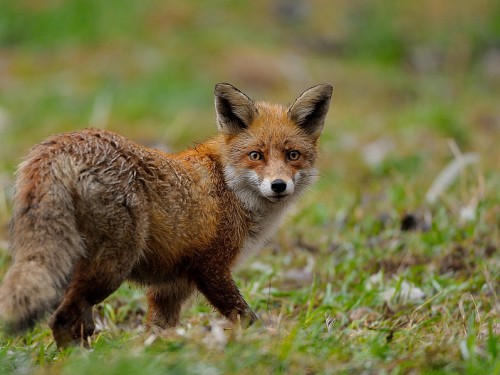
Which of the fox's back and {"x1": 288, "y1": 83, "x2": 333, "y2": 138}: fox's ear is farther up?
{"x1": 288, "y1": 83, "x2": 333, "y2": 138}: fox's ear

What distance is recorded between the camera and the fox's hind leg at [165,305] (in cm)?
632

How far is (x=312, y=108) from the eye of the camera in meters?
7.07

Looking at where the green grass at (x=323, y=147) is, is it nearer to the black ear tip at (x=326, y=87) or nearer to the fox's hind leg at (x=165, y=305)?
the fox's hind leg at (x=165, y=305)

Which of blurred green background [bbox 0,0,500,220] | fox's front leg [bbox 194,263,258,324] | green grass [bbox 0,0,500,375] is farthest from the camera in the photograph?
blurred green background [bbox 0,0,500,220]

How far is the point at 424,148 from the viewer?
1324 cm

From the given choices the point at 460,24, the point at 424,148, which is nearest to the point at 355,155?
the point at 424,148

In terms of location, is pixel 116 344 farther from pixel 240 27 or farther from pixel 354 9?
pixel 354 9

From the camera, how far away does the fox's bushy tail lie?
179 inches

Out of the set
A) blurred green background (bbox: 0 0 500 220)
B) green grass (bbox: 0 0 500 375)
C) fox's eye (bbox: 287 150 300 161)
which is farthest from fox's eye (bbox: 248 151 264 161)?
blurred green background (bbox: 0 0 500 220)

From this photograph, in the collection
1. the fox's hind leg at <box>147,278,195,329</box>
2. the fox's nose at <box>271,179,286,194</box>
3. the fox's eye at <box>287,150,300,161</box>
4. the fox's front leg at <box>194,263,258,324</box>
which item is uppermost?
the fox's eye at <box>287,150,300,161</box>

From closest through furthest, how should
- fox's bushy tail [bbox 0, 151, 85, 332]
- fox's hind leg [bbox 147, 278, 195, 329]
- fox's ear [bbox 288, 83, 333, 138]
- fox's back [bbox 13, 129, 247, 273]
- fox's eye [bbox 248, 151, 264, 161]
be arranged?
fox's bushy tail [bbox 0, 151, 85, 332] < fox's back [bbox 13, 129, 247, 273] < fox's hind leg [bbox 147, 278, 195, 329] < fox's eye [bbox 248, 151, 264, 161] < fox's ear [bbox 288, 83, 333, 138]

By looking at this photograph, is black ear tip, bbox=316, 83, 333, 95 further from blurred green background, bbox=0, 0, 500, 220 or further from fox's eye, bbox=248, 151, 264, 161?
blurred green background, bbox=0, 0, 500, 220

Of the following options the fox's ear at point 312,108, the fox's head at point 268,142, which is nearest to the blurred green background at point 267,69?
the fox's ear at point 312,108

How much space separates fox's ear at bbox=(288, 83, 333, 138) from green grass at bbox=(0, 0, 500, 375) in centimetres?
144
